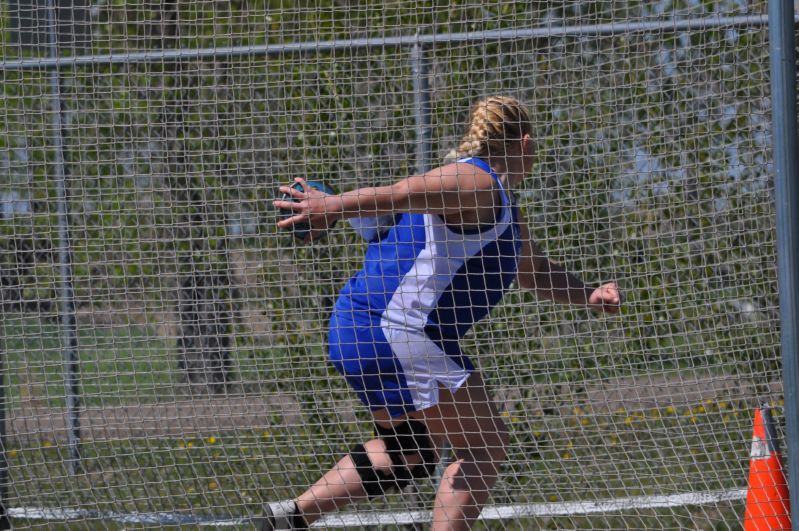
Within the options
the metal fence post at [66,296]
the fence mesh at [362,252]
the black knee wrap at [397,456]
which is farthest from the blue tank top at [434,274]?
the metal fence post at [66,296]

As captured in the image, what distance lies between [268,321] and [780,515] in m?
2.31

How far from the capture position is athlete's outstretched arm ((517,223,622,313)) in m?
3.57

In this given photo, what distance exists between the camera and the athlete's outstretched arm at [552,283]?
3.57 meters

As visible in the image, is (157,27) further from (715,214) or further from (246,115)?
(715,214)

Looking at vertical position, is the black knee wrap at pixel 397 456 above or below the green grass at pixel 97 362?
below

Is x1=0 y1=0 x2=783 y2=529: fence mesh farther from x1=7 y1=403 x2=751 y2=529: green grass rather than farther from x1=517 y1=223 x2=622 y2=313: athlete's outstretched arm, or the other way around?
x1=517 y1=223 x2=622 y2=313: athlete's outstretched arm

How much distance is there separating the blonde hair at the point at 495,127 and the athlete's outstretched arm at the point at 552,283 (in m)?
0.34

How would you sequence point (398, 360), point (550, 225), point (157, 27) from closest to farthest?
1. point (398, 360)
2. point (550, 225)
3. point (157, 27)

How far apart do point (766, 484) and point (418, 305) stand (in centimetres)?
143

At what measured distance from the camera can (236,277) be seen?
4.68 metres

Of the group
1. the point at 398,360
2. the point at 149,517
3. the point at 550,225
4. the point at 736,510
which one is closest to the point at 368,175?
the point at 550,225

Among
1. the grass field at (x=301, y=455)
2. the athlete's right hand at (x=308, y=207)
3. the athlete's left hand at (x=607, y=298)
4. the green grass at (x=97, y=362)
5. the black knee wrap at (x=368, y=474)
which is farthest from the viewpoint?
the green grass at (x=97, y=362)

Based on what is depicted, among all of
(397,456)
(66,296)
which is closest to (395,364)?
(397,456)

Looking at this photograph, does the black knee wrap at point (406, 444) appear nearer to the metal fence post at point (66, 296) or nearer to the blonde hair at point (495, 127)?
the blonde hair at point (495, 127)
